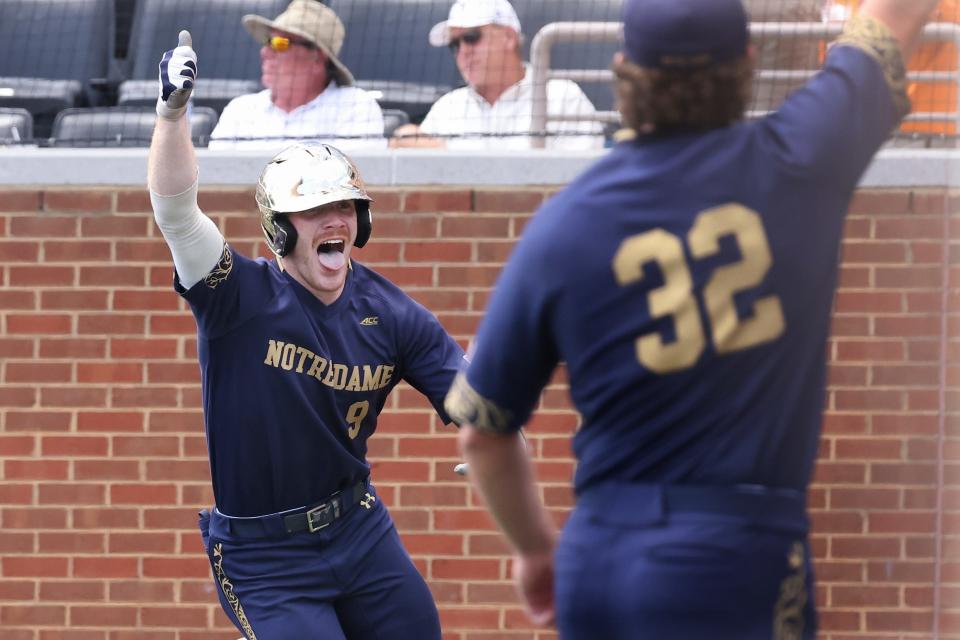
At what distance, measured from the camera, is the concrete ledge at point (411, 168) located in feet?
20.1

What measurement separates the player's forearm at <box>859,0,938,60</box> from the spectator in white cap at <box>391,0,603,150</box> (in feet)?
12.1

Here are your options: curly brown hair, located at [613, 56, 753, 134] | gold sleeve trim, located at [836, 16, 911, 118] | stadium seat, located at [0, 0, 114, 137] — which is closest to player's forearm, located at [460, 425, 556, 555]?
curly brown hair, located at [613, 56, 753, 134]

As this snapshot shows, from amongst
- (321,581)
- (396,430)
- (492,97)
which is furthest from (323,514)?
(492,97)

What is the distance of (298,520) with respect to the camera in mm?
4156

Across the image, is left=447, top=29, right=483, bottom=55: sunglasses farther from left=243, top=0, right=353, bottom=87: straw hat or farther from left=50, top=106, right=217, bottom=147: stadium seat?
left=50, top=106, right=217, bottom=147: stadium seat

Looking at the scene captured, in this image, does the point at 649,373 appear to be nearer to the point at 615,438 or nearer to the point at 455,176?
the point at 615,438

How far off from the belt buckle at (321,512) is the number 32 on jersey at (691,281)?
187 centimetres

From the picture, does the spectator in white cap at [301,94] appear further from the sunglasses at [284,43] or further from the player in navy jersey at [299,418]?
the player in navy jersey at [299,418]

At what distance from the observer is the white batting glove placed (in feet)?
12.3

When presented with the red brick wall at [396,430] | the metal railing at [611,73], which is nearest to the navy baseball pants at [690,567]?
the red brick wall at [396,430]

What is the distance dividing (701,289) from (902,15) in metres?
0.64

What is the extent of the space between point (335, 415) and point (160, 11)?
4.31 metres

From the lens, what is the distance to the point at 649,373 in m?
2.51

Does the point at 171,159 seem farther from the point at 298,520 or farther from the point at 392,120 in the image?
the point at 392,120
